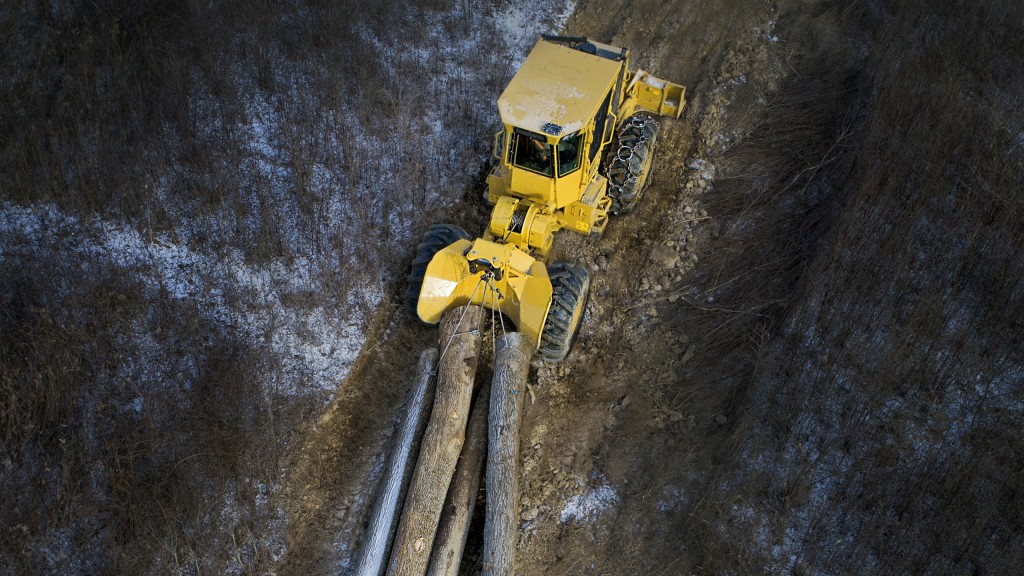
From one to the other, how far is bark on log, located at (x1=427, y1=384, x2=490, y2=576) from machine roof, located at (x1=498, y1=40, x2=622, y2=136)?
344cm

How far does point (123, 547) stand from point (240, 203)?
17.8ft

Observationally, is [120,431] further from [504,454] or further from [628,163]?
[628,163]

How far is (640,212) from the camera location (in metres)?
12.0

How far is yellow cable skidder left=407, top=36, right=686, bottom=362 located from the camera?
902cm

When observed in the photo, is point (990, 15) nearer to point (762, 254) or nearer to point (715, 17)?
point (715, 17)

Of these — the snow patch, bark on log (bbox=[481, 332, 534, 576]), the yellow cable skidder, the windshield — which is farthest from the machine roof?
the snow patch

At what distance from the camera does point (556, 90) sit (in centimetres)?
914

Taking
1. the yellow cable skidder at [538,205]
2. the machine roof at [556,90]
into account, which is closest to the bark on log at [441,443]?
the yellow cable skidder at [538,205]

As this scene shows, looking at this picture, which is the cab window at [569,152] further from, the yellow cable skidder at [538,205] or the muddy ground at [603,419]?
the muddy ground at [603,419]

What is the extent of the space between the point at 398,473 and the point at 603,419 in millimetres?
2714

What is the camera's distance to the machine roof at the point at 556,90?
8.80 metres

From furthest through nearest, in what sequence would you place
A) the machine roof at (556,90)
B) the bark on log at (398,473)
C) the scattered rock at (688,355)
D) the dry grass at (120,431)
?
the scattered rock at (688,355) → the machine roof at (556,90) → the dry grass at (120,431) → the bark on log at (398,473)

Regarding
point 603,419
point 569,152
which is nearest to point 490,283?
point 569,152

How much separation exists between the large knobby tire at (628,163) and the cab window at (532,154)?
2287 millimetres
